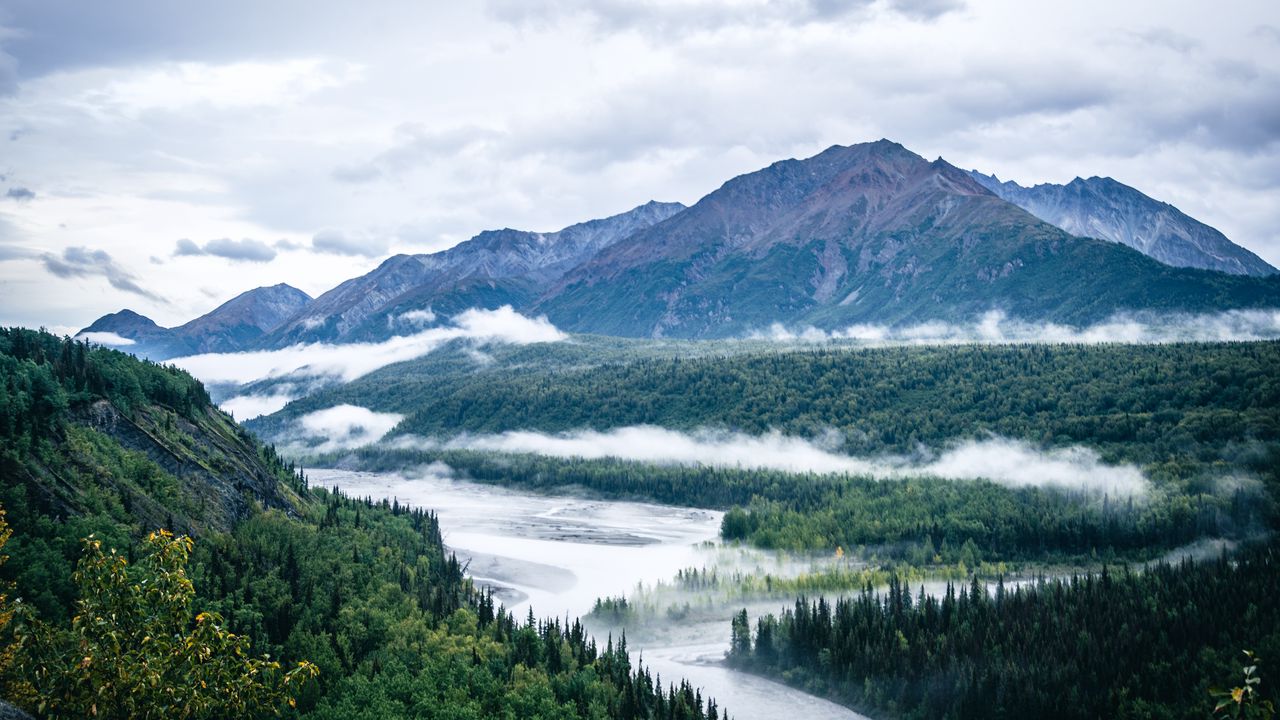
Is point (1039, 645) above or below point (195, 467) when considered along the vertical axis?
below

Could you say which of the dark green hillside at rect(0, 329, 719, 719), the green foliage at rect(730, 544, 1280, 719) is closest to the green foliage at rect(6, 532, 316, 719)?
the dark green hillside at rect(0, 329, 719, 719)

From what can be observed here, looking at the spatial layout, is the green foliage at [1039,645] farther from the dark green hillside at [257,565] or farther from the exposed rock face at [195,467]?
the exposed rock face at [195,467]

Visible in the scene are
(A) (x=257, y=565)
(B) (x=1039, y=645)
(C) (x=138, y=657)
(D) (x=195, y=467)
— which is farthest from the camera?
(D) (x=195, y=467)

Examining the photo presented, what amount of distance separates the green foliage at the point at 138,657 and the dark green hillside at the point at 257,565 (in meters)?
45.8

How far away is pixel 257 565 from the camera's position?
380 feet

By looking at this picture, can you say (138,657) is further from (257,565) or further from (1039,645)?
(1039,645)

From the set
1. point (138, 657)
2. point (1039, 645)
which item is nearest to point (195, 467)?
point (138, 657)

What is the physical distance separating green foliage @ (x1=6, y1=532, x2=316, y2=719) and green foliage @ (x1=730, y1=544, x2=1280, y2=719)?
103 meters

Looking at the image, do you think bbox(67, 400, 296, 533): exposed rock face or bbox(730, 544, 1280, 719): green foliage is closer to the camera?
bbox(730, 544, 1280, 719): green foliage

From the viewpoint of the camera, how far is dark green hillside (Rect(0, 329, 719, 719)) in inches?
3666

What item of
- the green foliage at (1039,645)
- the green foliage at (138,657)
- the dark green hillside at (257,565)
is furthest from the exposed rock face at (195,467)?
the green foliage at (138,657)

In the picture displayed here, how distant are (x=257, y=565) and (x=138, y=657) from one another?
282 ft

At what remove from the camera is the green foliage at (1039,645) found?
385 ft

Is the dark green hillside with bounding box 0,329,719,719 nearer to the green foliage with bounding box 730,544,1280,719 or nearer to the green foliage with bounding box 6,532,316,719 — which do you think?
the green foliage with bounding box 730,544,1280,719
